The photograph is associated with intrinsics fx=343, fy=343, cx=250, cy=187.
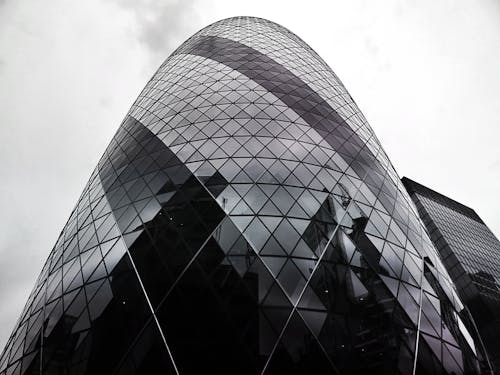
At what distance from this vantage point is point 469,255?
187 ft

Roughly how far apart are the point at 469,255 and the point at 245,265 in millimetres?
60767

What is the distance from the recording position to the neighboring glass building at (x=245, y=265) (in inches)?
325

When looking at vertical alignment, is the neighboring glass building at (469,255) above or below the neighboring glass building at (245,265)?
above

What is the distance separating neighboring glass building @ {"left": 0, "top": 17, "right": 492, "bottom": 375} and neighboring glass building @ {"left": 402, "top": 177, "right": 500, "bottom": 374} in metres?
39.7

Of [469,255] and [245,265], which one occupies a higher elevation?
[469,255]

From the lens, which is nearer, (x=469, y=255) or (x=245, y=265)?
(x=245, y=265)

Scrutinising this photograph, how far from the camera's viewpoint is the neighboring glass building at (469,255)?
1812 inches

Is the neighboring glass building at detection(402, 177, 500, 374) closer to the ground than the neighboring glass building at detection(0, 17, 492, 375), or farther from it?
farther from it

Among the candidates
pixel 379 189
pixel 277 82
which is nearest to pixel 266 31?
pixel 277 82

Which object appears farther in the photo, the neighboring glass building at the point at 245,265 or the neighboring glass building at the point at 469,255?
the neighboring glass building at the point at 469,255

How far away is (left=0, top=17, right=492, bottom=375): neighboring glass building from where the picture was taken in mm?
8250

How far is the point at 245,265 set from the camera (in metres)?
9.16

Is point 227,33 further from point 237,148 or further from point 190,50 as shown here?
point 237,148

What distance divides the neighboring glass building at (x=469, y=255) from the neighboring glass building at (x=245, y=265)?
39.7 m
